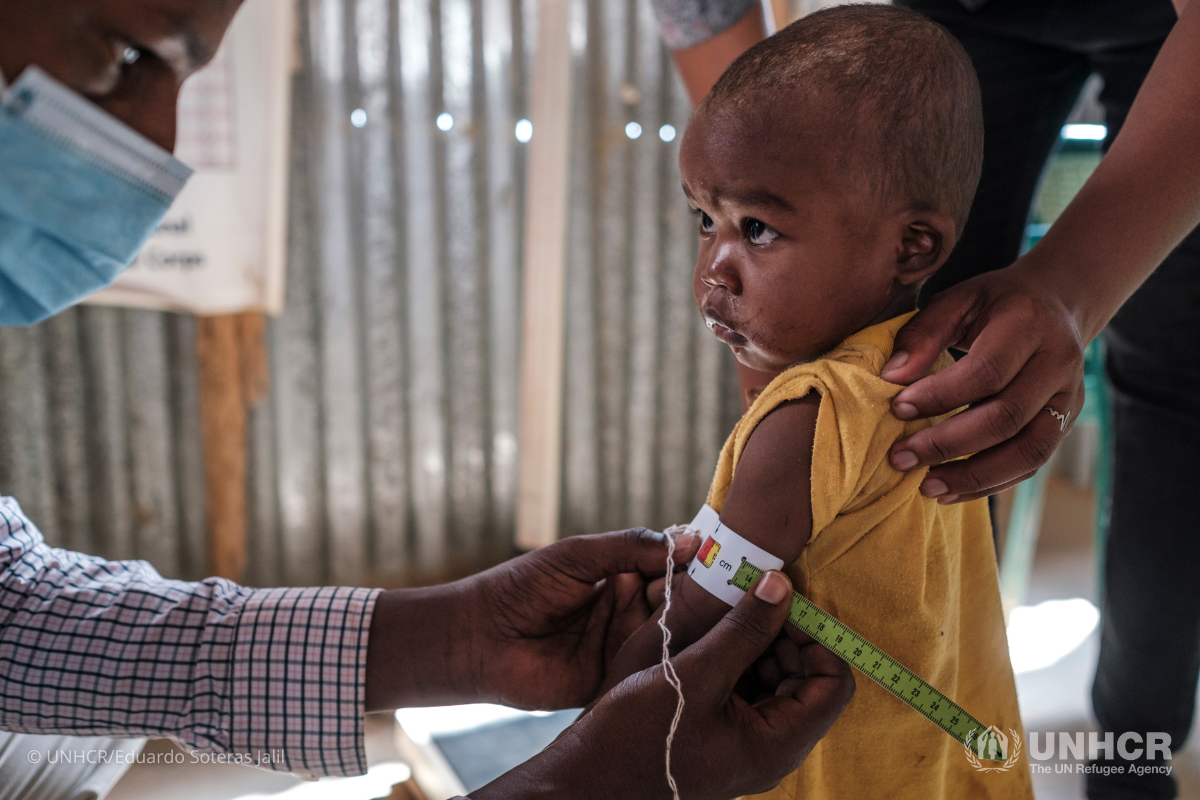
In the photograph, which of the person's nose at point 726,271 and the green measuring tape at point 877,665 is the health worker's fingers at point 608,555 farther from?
the person's nose at point 726,271

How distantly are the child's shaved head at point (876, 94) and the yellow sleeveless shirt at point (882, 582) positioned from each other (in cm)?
16

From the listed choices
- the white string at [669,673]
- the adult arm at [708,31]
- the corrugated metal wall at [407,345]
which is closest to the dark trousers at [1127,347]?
the adult arm at [708,31]

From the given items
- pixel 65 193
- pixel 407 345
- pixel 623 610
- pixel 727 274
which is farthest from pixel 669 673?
pixel 407 345

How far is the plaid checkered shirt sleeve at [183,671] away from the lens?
0.96m

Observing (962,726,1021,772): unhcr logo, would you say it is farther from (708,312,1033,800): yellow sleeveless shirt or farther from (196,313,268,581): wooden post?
(196,313,268,581): wooden post

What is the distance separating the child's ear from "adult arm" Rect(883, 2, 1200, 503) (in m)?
0.04

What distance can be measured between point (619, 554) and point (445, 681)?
26cm

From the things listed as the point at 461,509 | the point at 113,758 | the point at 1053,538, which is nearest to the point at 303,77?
the point at 461,509

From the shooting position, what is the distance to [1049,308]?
781 millimetres

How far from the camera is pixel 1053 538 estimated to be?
290 centimetres

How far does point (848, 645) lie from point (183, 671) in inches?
30.1

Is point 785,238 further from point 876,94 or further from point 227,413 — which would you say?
point 227,413

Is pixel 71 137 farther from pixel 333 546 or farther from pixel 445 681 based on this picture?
pixel 333 546

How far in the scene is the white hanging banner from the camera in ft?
6.58
